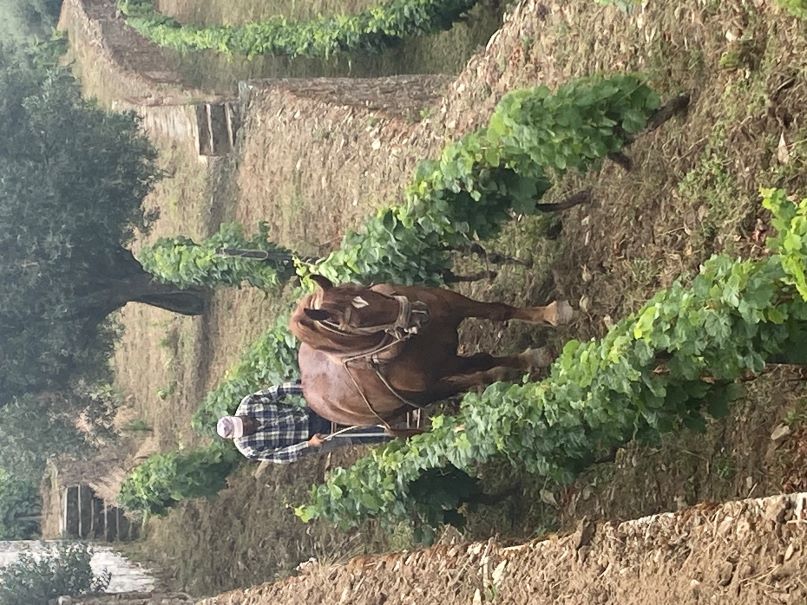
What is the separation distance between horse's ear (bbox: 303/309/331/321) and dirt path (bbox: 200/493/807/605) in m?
1.77

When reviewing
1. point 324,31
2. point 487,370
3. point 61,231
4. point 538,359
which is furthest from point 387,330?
point 324,31

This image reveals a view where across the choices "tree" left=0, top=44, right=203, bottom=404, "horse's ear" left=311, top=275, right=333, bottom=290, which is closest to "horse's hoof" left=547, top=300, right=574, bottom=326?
"horse's ear" left=311, top=275, right=333, bottom=290

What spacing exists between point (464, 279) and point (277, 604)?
3.14 m

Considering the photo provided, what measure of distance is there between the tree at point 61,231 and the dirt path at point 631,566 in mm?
7748

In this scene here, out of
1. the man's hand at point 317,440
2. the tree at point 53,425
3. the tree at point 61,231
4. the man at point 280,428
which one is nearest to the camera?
the man's hand at point 317,440

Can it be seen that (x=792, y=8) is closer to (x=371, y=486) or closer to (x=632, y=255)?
(x=632, y=255)

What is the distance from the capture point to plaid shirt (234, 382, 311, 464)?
8406mm

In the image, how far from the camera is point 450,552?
676 centimetres

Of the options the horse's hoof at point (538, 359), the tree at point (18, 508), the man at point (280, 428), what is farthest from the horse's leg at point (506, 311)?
the tree at point (18, 508)

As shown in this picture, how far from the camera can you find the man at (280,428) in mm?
8375

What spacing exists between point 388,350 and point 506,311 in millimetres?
1101

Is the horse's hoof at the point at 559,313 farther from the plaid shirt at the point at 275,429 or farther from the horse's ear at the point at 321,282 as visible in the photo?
the plaid shirt at the point at 275,429

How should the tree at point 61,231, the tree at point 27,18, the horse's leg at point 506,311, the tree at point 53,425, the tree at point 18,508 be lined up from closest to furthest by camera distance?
the horse's leg at point 506,311, the tree at point 61,231, the tree at point 53,425, the tree at point 18,508, the tree at point 27,18

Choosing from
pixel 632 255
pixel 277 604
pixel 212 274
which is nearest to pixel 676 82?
pixel 632 255
